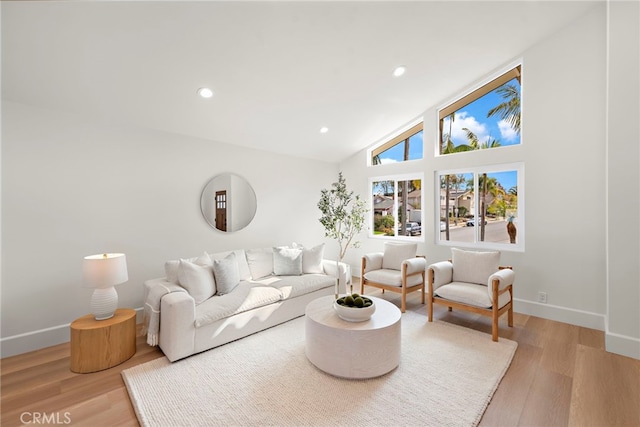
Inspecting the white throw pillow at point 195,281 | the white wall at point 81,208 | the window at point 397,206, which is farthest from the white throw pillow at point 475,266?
the white wall at point 81,208

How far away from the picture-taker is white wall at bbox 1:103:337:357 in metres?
2.74

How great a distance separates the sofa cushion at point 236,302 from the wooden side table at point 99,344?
67cm

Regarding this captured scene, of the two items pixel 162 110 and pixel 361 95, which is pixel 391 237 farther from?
pixel 162 110

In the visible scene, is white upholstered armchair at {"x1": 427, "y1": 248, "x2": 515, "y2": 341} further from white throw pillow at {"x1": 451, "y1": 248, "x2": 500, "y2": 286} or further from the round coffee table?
the round coffee table

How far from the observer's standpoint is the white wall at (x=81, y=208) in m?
2.74

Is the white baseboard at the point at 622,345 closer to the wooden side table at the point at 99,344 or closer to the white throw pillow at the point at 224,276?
the white throw pillow at the point at 224,276

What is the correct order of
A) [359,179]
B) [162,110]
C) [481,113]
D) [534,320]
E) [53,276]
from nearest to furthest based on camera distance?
1. [53,276]
2. [162,110]
3. [534,320]
4. [481,113]
5. [359,179]

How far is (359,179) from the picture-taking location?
5828 millimetres

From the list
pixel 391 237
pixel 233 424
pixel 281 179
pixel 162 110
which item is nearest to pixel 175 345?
pixel 233 424

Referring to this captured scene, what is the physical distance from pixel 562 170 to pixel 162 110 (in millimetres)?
4930

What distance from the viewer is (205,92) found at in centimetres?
314

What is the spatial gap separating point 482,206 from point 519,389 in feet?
8.90

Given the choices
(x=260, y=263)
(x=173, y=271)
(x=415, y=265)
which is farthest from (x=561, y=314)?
(x=173, y=271)

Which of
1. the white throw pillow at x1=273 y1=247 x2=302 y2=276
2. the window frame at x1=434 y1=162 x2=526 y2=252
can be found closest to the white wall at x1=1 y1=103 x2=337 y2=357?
the white throw pillow at x1=273 y1=247 x2=302 y2=276
